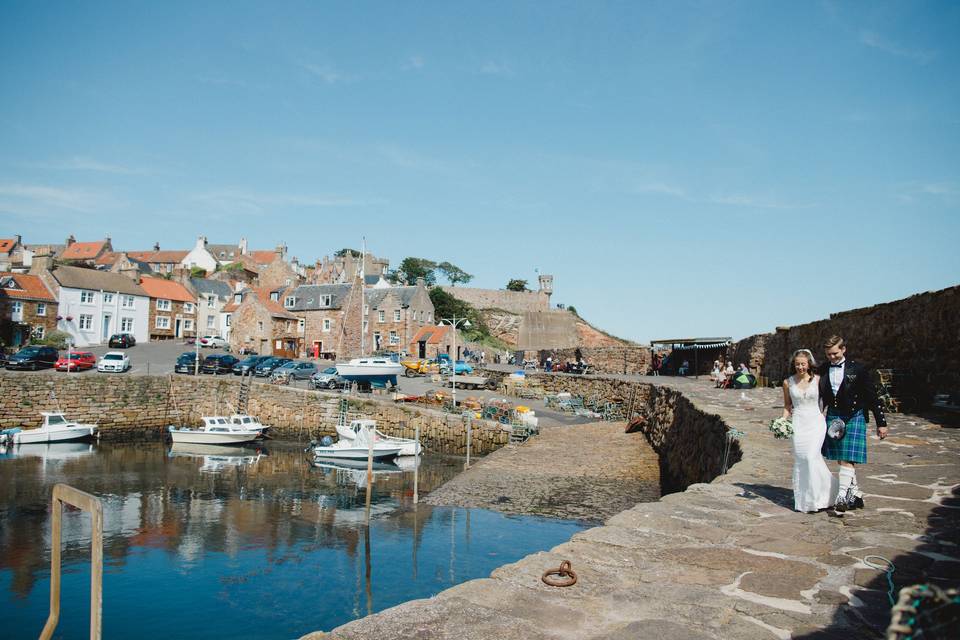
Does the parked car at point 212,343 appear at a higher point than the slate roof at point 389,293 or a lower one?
lower

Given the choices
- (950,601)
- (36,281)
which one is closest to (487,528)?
(950,601)

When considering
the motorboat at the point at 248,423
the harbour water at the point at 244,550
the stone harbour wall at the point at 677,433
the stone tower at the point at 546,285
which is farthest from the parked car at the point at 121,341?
the stone tower at the point at 546,285

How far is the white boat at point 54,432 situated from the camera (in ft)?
106

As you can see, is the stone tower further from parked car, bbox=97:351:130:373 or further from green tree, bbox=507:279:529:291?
parked car, bbox=97:351:130:373

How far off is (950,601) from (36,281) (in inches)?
2559

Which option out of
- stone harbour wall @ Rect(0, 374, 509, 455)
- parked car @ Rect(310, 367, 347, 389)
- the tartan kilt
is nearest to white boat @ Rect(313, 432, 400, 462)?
stone harbour wall @ Rect(0, 374, 509, 455)

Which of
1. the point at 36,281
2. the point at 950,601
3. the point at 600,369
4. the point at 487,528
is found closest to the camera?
the point at 950,601

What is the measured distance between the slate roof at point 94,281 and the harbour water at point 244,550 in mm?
35065

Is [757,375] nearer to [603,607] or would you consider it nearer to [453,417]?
[453,417]

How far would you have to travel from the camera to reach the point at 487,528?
53.5 ft

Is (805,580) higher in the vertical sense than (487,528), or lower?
higher

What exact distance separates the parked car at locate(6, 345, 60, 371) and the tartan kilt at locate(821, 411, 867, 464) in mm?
47135

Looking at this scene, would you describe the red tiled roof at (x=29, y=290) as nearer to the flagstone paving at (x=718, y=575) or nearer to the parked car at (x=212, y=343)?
the parked car at (x=212, y=343)

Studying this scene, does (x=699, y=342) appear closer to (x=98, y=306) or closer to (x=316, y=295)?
(x=316, y=295)
